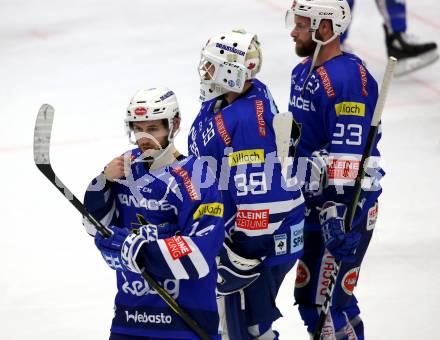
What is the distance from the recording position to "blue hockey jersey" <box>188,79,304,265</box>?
4098 millimetres

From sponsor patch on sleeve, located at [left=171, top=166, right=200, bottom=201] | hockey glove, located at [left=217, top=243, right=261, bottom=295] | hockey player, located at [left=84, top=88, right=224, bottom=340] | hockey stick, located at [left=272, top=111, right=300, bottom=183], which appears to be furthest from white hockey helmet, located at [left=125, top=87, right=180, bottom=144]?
hockey glove, located at [left=217, top=243, right=261, bottom=295]

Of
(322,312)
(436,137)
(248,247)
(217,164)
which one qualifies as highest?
(217,164)

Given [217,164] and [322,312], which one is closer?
[217,164]

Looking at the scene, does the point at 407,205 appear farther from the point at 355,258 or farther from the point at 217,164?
the point at 217,164

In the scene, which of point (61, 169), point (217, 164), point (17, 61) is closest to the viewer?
point (217, 164)

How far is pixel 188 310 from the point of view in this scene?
11.8 feet

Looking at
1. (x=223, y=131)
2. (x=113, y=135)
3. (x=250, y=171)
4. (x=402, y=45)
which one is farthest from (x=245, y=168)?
(x=402, y=45)

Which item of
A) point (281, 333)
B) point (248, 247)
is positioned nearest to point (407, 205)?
point (281, 333)

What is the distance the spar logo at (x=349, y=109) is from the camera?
4.37 meters

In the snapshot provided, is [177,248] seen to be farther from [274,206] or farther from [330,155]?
[330,155]

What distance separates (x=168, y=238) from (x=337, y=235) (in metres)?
1.09

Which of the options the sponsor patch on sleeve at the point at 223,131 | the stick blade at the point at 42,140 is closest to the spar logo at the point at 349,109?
the sponsor patch on sleeve at the point at 223,131

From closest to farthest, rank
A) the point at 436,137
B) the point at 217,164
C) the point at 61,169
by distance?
the point at 217,164, the point at 61,169, the point at 436,137

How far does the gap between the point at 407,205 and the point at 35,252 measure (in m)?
2.14
